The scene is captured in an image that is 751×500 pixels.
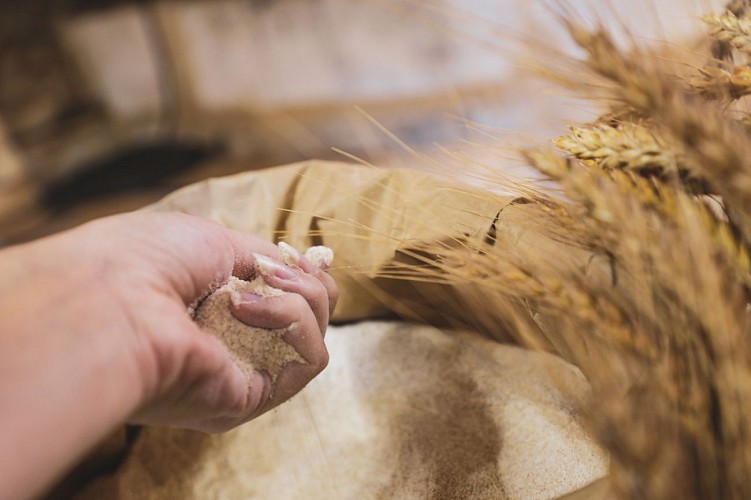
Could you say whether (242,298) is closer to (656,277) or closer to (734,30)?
(656,277)

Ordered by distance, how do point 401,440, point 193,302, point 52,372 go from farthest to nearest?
point 401,440, point 193,302, point 52,372

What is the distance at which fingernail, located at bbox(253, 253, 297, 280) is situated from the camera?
59 centimetres

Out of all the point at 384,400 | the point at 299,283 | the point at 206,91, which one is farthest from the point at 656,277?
the point at 206,91

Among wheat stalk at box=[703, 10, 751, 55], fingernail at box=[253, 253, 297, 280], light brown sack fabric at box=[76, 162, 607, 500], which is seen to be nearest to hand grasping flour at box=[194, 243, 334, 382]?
A: fingernail at box=[253, 253, 297, 280]

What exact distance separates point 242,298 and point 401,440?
288 mm

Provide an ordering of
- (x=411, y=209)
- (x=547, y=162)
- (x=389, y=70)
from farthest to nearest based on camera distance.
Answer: (x=389, y=70) < (x=411, y=209) < (x=547, y=162)

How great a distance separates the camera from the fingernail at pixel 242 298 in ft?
1.83

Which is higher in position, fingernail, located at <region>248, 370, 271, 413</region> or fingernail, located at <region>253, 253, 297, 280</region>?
fingernail, located at <region>253, 253, 297, 280</region>

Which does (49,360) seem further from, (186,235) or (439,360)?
(439,360)

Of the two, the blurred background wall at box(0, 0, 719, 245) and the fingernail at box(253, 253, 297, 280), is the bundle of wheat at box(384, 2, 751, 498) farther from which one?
the blurred background wall at box(0, 0, 719, 245)

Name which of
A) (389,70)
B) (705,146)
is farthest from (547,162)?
(389,70)

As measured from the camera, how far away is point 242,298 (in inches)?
22.2

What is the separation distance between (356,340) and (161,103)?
72.1 inches

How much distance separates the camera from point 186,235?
524 mm
